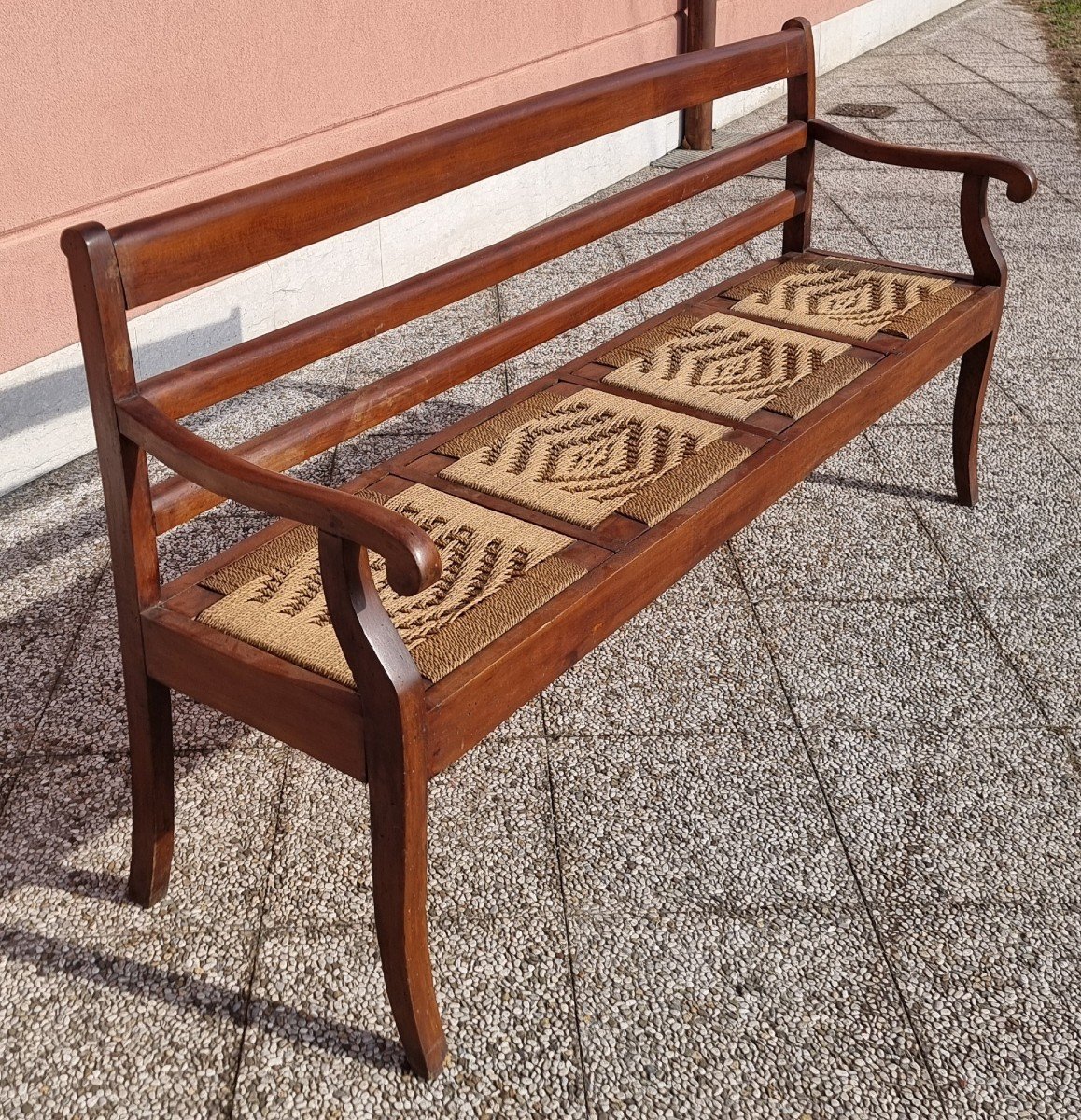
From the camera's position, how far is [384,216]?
232 cm

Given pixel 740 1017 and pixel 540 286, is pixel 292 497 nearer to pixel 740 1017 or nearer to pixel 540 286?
pixel 740 1017

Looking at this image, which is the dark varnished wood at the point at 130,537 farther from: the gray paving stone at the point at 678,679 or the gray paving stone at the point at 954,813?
the gray paving stone at the point at 954,813

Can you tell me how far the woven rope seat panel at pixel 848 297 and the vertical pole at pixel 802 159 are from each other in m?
0.14

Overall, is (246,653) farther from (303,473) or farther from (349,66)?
(349,66)

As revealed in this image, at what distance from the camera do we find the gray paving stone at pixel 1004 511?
11.3ft

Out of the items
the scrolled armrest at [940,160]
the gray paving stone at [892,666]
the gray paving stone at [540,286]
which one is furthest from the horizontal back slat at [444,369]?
the gray paving stone at [540,286]

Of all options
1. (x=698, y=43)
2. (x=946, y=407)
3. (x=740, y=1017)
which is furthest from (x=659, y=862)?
(x=698, y=43)

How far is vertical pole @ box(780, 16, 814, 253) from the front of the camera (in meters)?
3.67

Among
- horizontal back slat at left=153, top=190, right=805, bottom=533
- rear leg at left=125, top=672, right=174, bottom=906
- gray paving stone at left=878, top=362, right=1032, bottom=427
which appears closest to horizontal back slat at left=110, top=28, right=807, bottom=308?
horizontal back slat at left=153, top=190, right=805, bottom=533

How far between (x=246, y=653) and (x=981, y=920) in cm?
138

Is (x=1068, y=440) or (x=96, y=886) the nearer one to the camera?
(x=96, y=886)

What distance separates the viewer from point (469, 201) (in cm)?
564

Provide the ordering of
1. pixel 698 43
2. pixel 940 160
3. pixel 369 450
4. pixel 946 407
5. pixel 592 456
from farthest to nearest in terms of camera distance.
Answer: pixel 698 43
pixel 946 407
pixel 369 450
pixel 940 160
pixel 592 456

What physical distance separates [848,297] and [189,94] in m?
2.25
